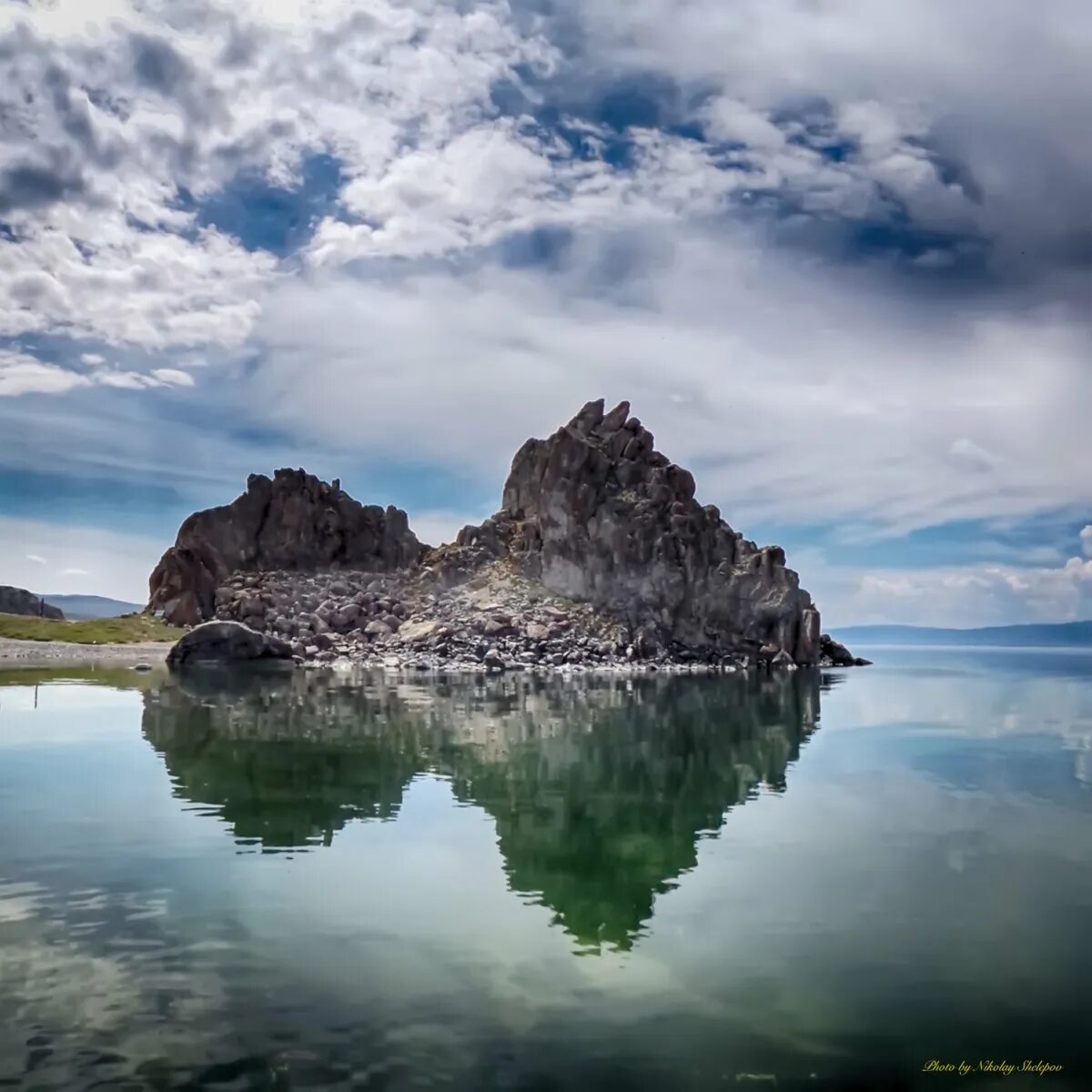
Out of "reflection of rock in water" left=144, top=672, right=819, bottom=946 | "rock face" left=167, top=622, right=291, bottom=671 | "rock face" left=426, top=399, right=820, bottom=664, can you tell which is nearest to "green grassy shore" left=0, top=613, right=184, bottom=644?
"rock face" left=167, top=622, right=291, bottom=671

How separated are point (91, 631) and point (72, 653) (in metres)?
32.4

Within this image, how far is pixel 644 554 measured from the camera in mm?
157125

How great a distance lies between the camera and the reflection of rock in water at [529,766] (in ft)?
80.6

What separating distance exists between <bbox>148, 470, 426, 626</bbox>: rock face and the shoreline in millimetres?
34451

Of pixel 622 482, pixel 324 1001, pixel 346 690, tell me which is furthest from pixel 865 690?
pixel 324 1001

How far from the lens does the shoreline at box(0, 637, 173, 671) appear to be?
11488 cm

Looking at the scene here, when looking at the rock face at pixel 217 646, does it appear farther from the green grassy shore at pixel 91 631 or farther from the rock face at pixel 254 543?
the rock face at pixel 254 543

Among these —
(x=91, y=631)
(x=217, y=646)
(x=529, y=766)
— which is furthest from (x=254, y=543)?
(x=529, y=766)

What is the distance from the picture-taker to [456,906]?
2030cm

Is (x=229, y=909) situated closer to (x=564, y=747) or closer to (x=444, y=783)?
(x=444, y=783)

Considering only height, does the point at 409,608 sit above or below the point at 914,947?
above

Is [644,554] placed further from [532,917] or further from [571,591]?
[532,917]

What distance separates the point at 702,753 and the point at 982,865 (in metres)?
22.6

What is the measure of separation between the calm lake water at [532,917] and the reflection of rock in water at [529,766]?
9.2 inches
